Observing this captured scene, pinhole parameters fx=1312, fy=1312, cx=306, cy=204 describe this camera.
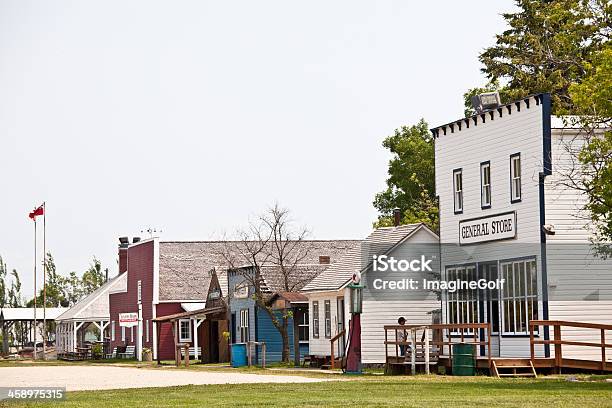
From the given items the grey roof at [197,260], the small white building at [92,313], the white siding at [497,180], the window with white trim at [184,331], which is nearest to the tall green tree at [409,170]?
the grey roof at [197,260]

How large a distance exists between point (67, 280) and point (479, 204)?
76.0 metres

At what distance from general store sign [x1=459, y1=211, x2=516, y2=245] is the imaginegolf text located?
123 centimetres

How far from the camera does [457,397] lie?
80.7 ft

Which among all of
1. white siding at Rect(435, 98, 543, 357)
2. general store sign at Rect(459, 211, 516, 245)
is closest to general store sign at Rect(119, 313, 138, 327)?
white siding at Rect(435, 98, 543, 357)

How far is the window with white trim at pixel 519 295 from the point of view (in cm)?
3611

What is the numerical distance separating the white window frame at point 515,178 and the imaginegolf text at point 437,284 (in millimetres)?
2483

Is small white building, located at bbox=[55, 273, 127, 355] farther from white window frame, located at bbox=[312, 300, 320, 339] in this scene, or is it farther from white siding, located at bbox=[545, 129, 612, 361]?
white siding, located at bbox=[545, 129, 612, 361]

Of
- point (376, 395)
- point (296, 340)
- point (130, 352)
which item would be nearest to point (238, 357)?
point (296, 340)

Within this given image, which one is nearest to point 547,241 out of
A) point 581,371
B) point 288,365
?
point 581,371

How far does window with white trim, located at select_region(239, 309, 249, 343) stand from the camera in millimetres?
55594

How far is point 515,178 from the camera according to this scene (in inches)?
1463

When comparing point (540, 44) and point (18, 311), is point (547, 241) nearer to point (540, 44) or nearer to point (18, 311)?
point (540, 44)

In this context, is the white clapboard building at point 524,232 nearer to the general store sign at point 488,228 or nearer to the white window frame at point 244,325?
the general store sign at point 488,228

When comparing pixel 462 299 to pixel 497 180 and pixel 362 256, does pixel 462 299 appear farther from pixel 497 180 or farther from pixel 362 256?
pixel 362 256
